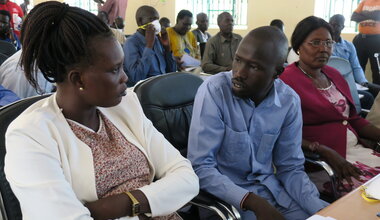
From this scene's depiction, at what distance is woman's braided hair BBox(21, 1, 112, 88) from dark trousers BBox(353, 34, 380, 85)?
517 cm

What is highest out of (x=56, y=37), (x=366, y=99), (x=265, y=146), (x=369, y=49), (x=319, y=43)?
(x=56, y=37)

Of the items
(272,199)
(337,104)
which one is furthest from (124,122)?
(337,104)

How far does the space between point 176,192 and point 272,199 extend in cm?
54

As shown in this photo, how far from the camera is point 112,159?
108 centimetres

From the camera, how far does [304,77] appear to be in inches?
76.5

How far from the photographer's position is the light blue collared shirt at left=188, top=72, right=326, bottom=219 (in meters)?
1.43

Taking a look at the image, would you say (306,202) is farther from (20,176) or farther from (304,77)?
(20,176)

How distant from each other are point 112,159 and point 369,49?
520 centimetres

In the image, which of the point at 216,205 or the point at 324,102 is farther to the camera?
the point at 324,102

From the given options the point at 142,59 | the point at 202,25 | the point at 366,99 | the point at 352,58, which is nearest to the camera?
the point at 142,59

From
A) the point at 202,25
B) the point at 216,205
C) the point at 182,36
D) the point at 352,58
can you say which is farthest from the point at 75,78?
the point at 202,25

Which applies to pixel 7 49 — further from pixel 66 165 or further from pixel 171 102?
pixel 66 165

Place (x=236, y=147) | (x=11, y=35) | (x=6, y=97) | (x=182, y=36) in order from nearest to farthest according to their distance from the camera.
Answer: (x=236, y=147)
(x=6, y=97)
(x=11, y=35)
(x=182, y=36)

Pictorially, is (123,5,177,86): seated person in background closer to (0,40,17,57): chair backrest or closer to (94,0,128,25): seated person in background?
(0,40,17,57): chair backrest
